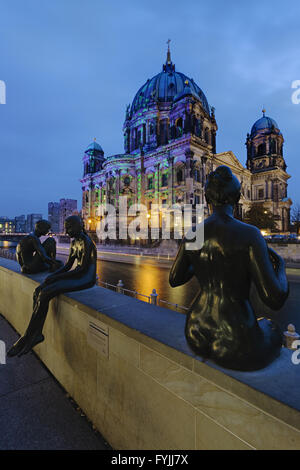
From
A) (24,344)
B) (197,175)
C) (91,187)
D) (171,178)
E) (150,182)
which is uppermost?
(91,187)

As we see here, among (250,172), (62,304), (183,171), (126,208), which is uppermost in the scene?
(250,172)

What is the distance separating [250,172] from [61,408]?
67.1 meters

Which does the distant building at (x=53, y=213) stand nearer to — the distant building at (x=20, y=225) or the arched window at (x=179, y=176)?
the distant building at (x=20, y=225)

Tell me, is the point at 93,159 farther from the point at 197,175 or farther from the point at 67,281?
the point at 67,281

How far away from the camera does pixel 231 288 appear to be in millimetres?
1661

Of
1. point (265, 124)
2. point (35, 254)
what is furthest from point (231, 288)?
point (265, 124)

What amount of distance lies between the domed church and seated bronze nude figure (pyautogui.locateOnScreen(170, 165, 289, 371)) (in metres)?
38.4

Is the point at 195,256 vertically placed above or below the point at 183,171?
below

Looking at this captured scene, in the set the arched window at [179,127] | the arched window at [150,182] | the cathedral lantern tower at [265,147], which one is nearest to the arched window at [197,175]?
the arched window at [179,127]

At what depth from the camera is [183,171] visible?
41.2 meters

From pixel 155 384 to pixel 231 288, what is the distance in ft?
3.68

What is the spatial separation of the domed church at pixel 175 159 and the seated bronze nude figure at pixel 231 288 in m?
38.4

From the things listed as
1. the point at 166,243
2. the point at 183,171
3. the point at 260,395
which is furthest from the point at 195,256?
the point at 183,171
